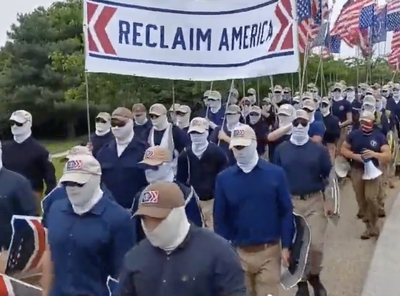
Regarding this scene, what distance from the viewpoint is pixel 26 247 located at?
5.91 m

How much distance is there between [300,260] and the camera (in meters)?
6.94

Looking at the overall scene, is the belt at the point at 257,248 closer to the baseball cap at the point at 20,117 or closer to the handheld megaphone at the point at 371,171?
the baseball cap at the point at 20,117

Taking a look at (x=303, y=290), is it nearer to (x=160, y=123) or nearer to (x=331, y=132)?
(x=160, y=123)

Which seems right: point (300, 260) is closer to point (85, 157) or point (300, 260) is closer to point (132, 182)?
point (132, 182)

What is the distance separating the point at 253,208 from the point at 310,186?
1.71 m

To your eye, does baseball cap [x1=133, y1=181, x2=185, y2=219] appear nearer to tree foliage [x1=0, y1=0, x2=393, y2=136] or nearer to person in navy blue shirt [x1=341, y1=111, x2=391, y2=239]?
person in navy blue shirt [x1=341, y1=111, x2=391, y2=239]

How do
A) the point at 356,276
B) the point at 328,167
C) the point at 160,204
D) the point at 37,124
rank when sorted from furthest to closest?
1. the point at 37,124
2. the point at 356,276
3. the point at 328,167
4. the point at 160,204

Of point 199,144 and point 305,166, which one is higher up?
point 199,144

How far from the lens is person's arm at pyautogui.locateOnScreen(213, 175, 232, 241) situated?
6.49m

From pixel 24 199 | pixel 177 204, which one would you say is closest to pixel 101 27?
pixel 24 199

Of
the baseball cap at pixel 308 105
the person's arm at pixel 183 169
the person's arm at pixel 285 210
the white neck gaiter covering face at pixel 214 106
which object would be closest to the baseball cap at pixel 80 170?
the person's arm at pixel 285 210

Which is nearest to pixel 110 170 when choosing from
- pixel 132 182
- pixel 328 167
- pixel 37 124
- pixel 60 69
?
pixel 132 182

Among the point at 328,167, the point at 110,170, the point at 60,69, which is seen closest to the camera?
the point at 110,170

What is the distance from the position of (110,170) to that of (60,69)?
124 ft
